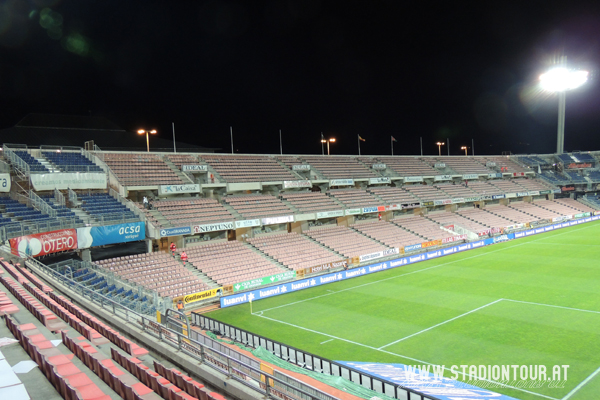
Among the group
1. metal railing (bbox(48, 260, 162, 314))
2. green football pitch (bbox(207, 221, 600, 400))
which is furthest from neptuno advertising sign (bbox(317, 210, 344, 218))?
metal railing (bbox(48, 260, 162, 314))

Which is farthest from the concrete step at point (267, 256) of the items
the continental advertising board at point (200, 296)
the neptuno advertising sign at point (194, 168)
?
the neptuno advertising sign at point (194, 168)

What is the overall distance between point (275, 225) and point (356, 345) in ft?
68.9

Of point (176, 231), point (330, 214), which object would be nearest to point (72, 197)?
point (176, 231)

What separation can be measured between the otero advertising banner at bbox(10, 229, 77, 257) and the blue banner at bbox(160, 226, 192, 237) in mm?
6415

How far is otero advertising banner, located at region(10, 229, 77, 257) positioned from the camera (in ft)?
60.4

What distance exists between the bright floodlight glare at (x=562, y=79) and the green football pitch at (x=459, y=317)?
4095 centimetres

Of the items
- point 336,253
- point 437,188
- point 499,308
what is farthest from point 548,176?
point 499,308

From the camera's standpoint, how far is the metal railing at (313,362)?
1144 cm

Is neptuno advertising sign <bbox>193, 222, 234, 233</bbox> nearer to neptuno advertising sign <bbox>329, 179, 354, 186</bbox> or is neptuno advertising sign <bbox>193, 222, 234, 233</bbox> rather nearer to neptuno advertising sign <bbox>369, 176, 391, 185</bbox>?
neptuno advertising sign <bbox>329, 179, 354, 186</bbox>

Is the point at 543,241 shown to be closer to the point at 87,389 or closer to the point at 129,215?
the point at 129,215

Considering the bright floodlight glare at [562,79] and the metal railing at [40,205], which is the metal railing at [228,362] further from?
the bright floodlight glare at [562,79]

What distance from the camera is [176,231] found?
28578mm

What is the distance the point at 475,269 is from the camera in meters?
32.4

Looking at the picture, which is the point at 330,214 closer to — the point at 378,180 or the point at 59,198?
the point at 378,180
